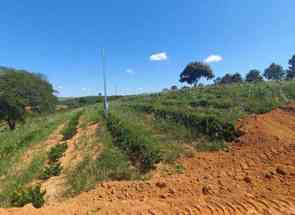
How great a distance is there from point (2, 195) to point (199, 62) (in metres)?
39.7

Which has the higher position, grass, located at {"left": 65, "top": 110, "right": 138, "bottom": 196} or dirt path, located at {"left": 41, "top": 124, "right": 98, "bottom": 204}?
grass, located at {"left": 65, "top": 110, "right": 138, "bottom": 196}

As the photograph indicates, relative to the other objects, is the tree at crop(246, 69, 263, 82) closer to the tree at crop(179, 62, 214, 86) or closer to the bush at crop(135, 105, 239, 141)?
the tree at crop(179, 62, 214, 86)

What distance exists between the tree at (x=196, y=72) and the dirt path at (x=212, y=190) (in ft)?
116

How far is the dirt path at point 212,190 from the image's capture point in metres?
3.04

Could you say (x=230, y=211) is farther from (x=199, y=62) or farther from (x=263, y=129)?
(x=199, y=62)

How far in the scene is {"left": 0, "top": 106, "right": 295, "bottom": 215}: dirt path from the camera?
304 centimetres

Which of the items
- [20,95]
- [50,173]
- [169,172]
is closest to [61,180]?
[50,173]

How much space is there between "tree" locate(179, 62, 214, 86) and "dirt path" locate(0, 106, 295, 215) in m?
35.3

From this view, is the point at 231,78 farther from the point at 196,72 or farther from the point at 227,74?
the point at 196,72

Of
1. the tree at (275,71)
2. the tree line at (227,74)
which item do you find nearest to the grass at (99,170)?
the tree line at (227,74)

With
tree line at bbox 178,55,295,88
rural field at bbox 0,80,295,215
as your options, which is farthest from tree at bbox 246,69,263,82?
rural field at bbox 0,80,295,215

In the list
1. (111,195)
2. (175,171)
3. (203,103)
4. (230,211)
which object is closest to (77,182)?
(111,195)

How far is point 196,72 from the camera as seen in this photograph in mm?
39656

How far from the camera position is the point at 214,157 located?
5336 mm
